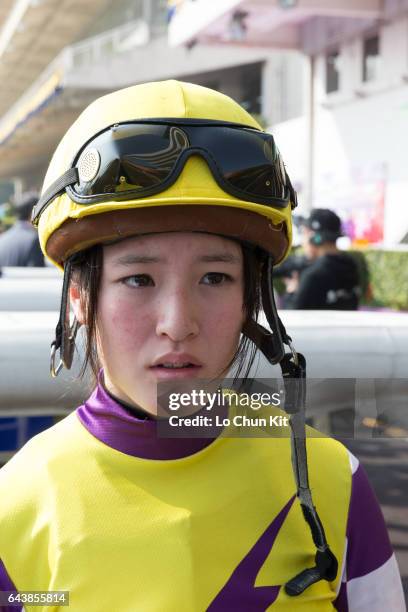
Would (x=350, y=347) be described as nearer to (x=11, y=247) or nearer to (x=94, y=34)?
(x=11, y=247)

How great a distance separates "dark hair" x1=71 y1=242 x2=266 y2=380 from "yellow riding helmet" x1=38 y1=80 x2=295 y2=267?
1.0 inches

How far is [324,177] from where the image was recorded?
19.5 m

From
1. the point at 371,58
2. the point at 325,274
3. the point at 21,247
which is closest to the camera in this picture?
the point at 325,274

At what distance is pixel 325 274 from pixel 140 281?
457 cm

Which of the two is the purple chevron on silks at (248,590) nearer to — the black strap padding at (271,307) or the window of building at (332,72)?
the black strap padding at (271,307)

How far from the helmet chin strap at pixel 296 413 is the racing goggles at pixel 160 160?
199 millimetres

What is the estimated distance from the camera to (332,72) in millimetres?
19312

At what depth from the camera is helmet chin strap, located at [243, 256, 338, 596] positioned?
1.36 metres

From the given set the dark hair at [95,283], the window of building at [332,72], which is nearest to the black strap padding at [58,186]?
the dark hair at [95,283]

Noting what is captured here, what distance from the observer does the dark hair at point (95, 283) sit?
1.49 metres

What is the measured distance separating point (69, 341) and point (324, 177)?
18.4 meters

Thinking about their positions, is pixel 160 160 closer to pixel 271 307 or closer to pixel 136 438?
pixel 271 307

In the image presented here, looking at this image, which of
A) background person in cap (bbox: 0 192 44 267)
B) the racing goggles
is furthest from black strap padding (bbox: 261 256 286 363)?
background person in cap (bbox: 0 192 44 267)

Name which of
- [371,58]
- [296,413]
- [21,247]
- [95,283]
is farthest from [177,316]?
[371,58]
